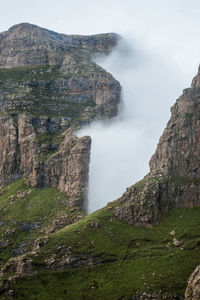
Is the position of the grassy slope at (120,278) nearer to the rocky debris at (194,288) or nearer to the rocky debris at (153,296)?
the rocky debris at (153,296)

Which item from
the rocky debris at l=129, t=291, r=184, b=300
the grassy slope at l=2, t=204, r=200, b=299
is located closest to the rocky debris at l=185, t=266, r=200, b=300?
the rocky debris at l=129, t=291, r=184, b=300

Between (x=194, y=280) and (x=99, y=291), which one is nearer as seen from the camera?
(x=194, y=280)

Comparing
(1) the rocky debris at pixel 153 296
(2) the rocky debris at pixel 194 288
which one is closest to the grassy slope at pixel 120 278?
(1) the rocky debris at pixel 153 296

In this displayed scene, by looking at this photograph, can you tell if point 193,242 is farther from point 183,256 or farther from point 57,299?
point 57,299

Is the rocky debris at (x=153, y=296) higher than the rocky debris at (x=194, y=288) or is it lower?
lower

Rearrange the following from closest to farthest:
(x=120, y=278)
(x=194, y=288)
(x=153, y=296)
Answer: (x=194, y=288)
(x=153, y=296)
(x=120, y=278)

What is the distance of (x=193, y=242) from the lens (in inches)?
7815

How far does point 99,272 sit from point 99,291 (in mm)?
15406

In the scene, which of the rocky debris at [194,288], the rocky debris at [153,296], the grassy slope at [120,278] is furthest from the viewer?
the grassy slope at [120,278]

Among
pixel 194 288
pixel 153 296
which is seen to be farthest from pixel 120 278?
pixel 194 288

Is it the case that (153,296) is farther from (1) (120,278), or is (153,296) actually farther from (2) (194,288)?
(2) (194,288)

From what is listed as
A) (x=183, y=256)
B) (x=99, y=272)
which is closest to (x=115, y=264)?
(x=99, y=272)

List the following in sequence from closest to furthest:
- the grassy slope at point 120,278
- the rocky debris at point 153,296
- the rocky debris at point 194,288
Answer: the rocky debris at point 194,288 < the rocky debris at point 153,296 < the grassy slope at point 120,278

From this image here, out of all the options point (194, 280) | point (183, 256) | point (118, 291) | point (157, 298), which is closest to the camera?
point (194, 280)
